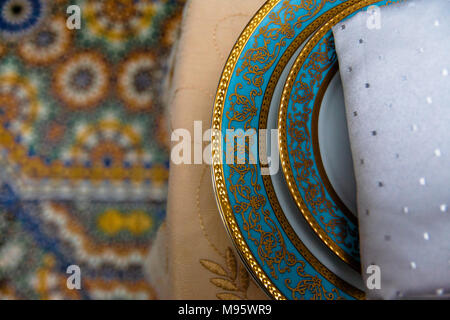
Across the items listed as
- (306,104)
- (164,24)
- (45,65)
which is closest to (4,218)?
(45,65)

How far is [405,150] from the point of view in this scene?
0.26m

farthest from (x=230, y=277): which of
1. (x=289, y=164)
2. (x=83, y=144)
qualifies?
(x=83, y=144)

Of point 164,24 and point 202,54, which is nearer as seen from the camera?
point 202,54

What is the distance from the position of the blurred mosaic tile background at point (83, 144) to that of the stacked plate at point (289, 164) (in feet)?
1.64

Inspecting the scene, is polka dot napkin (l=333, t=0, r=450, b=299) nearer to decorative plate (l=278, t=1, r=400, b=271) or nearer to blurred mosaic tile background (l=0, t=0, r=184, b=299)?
decorative plate (l=278, t=1, r=400, b=271)

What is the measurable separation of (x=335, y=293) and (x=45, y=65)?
811 millimetres

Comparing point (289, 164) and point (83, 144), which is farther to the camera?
point (83, 144)

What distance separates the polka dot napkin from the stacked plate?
21 mm

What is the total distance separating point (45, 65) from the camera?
844mm

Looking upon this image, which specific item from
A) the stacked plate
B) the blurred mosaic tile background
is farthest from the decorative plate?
the blurred mosaic tile background

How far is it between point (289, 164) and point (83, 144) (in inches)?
24.4

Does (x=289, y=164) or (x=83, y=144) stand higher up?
(x=83, y=144)

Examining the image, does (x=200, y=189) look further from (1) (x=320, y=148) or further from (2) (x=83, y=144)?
(2) (x=83, y=144)
